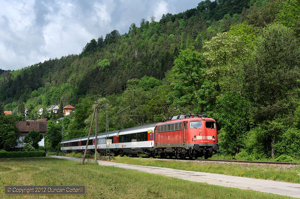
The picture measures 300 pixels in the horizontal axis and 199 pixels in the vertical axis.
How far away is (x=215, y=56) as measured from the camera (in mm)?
46969

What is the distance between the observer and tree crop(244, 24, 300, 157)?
112 ft

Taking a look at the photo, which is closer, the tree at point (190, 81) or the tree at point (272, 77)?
the tree at point (272, 77)

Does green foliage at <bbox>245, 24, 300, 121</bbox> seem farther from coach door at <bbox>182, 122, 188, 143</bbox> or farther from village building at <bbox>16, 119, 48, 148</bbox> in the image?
village building at <bbox>16, 119, 48, 148</bbox>

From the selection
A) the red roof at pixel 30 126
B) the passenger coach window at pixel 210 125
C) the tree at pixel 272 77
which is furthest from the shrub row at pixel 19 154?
the tree at pixel 272 77

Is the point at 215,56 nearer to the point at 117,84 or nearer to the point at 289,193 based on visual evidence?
the point at 289,193

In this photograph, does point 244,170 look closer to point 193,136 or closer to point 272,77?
point 193,136

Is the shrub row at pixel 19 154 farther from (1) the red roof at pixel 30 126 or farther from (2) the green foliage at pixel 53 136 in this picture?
(1) the red roof at pixel 30 126

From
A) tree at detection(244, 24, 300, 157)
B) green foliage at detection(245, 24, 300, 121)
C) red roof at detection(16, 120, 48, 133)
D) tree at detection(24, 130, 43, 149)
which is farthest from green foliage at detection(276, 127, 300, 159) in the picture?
red roof at detection(16, 120, 48, 133)

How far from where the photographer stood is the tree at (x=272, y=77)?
34000 millimetres

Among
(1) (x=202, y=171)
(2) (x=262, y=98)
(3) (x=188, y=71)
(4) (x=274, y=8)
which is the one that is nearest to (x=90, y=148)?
(3) (x=188, y=71)

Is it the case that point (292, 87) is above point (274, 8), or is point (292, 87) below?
below

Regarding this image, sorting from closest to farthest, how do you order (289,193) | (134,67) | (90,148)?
(289,193)
(90,148)
(134,67)

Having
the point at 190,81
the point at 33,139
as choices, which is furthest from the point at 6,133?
the point at 190,81

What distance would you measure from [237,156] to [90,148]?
3410cm
